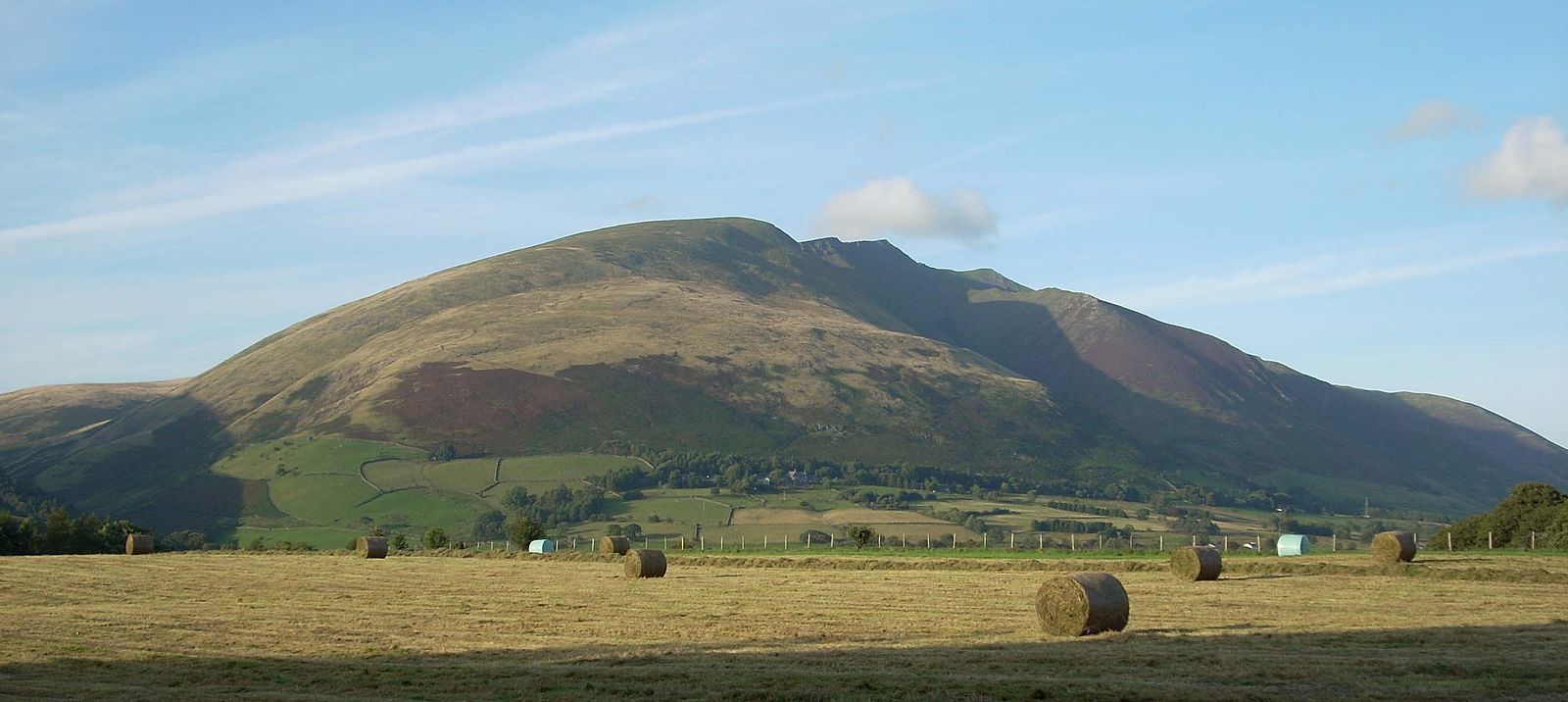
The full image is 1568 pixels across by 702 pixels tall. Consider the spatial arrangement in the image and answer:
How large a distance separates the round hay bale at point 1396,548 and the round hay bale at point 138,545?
55051 millimetres

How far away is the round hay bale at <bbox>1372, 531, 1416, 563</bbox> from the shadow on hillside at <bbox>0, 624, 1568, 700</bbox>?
20.2 metres

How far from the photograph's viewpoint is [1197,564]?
40.0m

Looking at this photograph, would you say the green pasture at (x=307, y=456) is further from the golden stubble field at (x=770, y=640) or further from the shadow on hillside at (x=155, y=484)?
the golden stubble field at (x=770, y=640)

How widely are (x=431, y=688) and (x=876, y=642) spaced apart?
8.60m

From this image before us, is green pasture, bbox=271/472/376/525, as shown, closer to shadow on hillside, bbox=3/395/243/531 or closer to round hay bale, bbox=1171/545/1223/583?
shadow on hillside, bbox=3/395/243/531

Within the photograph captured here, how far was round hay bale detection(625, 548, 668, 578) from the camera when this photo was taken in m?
46.4

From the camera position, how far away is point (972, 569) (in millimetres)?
48031

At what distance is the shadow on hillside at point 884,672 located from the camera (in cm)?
1806

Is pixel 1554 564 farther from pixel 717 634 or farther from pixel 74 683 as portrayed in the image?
pixel 74 683

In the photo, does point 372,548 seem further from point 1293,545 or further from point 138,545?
point 1293,545

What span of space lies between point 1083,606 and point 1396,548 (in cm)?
2304

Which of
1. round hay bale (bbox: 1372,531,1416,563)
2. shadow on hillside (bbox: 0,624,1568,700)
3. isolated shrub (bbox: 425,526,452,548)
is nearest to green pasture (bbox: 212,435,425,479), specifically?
isolated shrub (bbox: 425,526,452,548)

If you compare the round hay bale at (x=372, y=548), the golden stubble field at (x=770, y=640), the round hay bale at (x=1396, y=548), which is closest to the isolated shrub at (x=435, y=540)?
the round hay bale at (x=372, y=548)

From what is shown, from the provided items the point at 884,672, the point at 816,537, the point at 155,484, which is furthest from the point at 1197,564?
the point at 155,484
